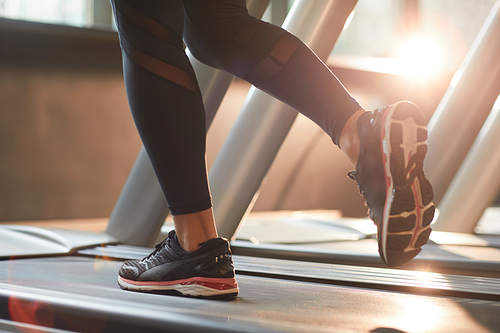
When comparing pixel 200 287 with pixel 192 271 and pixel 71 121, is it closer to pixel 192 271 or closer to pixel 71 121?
pixel 192 271

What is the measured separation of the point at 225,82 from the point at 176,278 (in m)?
0.88

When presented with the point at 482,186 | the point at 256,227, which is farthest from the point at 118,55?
the point at 482,186

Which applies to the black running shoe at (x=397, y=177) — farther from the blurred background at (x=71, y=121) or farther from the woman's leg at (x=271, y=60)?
the blurred background at (x=71, y=121)

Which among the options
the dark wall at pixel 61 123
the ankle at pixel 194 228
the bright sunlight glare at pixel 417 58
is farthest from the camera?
the bright sunlight glare at pixel 417 58

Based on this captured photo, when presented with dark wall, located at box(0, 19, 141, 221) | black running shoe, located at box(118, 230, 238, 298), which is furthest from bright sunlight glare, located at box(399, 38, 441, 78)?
black running shoe, located at box(118, 230, 238, 298)

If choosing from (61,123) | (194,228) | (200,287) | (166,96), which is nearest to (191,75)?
(166,96)

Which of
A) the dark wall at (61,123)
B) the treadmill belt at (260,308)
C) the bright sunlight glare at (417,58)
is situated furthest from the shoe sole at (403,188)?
the bright sunlight glare at (417,58)

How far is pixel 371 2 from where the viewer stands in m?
3.70

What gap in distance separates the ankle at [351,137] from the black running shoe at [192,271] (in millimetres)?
255

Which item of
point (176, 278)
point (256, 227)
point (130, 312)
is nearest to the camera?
point (130, 312)

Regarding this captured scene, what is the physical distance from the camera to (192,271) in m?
0.73

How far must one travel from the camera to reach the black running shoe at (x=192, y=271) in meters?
0.72

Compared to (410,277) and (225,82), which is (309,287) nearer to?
(410,277)

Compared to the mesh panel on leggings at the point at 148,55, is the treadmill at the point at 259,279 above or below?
below
